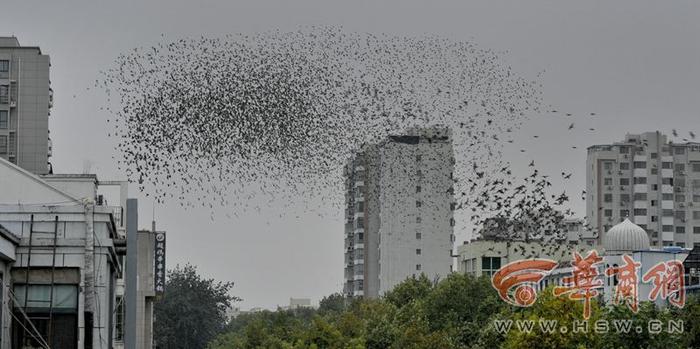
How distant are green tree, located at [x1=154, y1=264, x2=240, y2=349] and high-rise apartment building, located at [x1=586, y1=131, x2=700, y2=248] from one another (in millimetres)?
39613

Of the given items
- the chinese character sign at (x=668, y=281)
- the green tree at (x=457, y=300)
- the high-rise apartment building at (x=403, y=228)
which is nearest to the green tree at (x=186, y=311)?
the high-rise apartment building at (x=403, y=228)

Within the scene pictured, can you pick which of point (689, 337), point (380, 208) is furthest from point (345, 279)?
point (689, 337)

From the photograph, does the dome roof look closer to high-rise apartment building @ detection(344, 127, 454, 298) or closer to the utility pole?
high-rise apartment building @ detection(344, 127, 454, 298)

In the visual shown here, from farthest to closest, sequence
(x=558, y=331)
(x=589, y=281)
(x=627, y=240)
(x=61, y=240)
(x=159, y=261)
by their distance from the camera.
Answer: (x=627, y=240)
(x=159, y=261)
(x=589, y=281)
(x=558, y=331)
(x=61, y=240)

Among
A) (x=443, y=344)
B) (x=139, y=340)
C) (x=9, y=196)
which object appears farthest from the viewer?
(x=139, y=340)

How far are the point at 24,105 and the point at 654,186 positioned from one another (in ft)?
262

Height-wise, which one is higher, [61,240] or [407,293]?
[407,293]

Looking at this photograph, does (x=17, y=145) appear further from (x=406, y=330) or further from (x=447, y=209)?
(x=447, y=209)

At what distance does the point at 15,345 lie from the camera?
92.6 ft

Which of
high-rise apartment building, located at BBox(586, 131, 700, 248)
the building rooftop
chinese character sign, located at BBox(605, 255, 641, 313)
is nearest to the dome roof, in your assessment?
chinese character sign, located at BBox(605, 255, 641, 313)

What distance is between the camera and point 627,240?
281ft

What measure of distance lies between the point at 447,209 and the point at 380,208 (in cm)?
755

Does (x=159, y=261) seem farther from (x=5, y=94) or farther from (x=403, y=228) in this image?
(x=403, y=228)

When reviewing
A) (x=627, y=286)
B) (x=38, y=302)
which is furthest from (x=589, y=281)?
(x=38, y=302)
